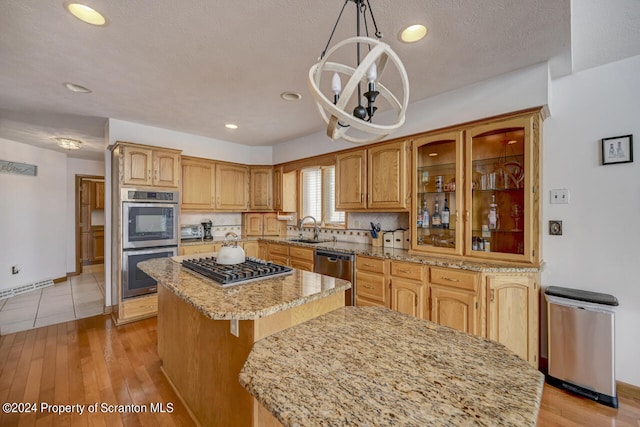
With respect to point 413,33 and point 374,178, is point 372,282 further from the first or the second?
point 413,33

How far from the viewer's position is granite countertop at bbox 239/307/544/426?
63cm

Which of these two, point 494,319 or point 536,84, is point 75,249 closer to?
point 494,319

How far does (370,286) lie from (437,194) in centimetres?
119

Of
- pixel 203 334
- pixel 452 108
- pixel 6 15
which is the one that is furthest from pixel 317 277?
pixel 6 15

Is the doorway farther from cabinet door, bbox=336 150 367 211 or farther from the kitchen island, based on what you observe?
the kitchen island

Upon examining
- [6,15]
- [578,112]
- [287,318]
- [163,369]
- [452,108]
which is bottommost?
[163,369]

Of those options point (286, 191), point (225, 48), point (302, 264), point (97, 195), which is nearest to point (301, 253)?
point (302, 264)

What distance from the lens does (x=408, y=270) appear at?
2.68 m

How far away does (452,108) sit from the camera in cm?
270

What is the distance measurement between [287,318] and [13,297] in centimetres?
537

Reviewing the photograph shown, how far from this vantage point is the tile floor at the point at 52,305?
339 centimetres

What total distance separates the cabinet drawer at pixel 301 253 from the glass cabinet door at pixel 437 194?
1306mm

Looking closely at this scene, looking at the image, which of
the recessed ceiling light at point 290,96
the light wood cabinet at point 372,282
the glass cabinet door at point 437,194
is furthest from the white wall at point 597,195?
the recessed ceiling light at point 290,96

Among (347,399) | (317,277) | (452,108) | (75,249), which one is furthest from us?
(75,249)
